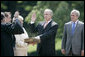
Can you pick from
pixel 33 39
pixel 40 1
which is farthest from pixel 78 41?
pixel 40 1

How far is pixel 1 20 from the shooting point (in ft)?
30.7

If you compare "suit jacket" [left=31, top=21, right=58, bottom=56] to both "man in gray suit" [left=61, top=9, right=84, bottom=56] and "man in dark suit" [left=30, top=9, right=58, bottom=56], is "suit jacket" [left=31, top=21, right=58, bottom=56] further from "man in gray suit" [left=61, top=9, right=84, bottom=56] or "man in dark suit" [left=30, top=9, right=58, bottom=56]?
"man in gray suit" [left=61, top=9, right=84, bottom=56]

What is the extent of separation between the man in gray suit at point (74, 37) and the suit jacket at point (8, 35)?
1.58m

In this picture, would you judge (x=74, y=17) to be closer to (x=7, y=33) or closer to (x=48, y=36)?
(x=48, y=36)

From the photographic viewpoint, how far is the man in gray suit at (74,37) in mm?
10312

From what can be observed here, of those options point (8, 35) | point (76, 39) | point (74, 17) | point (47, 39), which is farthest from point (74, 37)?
point (8, 35)

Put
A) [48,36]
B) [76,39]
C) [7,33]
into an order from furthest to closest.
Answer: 1. [76,39]
2. [48,36]
3. [7,33]

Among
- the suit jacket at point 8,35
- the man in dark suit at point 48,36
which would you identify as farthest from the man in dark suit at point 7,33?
the man in dark suit at point 48,36

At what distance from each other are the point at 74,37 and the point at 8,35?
1.80 m

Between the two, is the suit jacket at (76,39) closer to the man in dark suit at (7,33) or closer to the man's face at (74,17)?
the man's face at (74,17)

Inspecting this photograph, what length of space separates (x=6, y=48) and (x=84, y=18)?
9491 mm

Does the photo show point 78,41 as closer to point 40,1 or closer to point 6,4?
point 40,1

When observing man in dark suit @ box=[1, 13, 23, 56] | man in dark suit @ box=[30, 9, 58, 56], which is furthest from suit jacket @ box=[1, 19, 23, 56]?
man in dark suit @ box=[30, 9, 58, 56]

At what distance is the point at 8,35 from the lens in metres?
9.27
